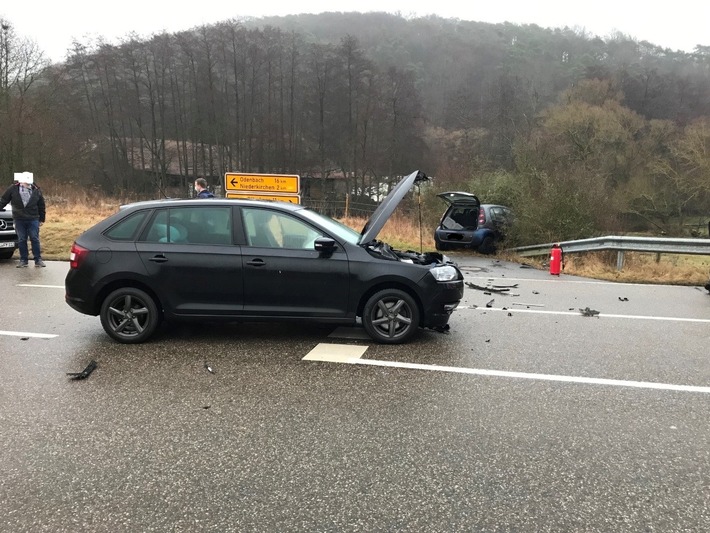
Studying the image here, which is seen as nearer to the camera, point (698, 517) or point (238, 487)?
point (698, 517)

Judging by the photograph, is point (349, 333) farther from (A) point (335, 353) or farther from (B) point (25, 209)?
(B) point (25, 209)

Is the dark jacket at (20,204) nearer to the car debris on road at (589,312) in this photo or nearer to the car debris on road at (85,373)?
the car debris on road at (85,373)

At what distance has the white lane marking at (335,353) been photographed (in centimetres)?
515

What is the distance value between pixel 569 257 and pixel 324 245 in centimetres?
1030

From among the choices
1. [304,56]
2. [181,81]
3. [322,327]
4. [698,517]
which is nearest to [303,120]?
[304,56]

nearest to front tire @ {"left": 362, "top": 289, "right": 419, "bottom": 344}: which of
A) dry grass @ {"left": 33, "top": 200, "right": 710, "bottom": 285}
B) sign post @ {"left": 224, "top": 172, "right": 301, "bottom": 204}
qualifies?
dry grass @ {"left": 33, "top": 200, "right": 710, "bottom": 285}

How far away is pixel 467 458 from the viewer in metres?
3.23

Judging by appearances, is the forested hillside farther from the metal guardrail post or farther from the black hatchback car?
the black hatchback car

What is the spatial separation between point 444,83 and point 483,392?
213 ft

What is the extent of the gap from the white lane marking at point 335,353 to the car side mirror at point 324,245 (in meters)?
1.04

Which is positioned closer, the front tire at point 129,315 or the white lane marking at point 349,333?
the front tire at point 129,315

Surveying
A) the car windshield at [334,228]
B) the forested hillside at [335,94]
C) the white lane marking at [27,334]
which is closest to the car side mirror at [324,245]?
the car windshield at [334,228]

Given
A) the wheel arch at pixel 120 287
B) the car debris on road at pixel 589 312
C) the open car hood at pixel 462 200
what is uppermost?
the open car hood at pixel 462 200

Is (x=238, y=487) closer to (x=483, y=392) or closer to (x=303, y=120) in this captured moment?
(x=483, y=392)
